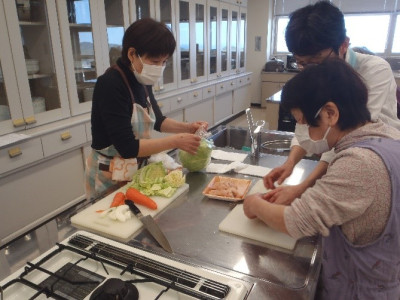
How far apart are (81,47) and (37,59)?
1.32 ft

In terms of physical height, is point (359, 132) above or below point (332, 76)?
below

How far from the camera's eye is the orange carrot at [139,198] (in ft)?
3.75

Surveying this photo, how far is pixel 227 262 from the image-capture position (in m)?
0.88

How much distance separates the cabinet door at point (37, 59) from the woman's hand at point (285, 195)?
184 centimetres

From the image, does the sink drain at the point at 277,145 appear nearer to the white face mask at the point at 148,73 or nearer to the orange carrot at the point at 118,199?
the white face mask at the point at 148,73

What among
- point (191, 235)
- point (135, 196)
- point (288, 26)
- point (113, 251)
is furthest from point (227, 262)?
point (288, 26)

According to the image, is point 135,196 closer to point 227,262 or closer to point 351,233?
point 227,262

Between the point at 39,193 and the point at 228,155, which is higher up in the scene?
the point at 228,155

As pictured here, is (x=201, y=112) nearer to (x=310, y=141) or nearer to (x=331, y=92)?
(x=310, y=141)

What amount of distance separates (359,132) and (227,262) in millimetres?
487

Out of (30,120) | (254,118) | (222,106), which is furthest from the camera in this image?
(254,118)

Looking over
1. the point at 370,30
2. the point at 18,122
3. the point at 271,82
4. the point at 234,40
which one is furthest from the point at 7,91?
the point at 370,30

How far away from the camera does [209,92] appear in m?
4.57

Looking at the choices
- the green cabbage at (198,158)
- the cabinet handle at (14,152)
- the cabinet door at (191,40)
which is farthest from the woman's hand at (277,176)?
the cabinet door at (191,40)
